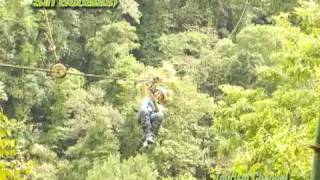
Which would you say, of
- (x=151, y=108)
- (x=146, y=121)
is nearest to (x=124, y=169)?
(x=146, y=121)

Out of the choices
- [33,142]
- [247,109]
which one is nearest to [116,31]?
[33,142]

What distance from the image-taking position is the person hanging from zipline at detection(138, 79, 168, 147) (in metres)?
3.69

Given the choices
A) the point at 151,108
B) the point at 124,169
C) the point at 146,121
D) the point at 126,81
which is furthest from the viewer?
the point at 126,81

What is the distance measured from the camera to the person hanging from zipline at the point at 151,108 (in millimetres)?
3688

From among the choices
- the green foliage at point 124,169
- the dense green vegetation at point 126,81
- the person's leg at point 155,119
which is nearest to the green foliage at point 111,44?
the dense green vegetation at point 126,81

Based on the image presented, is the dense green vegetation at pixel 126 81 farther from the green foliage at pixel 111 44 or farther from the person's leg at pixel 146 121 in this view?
the person's leg at pixel 146 121

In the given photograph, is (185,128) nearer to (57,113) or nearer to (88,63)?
(57,113)

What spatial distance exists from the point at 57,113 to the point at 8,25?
106 inches

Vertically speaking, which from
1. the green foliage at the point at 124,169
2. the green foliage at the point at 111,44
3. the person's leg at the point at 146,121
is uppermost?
the person's leg at the point at 146,121

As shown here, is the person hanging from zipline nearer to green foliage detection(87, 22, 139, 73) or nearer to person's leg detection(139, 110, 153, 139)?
person's leg detection(139, 110, 153, 139)

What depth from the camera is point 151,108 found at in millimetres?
3957

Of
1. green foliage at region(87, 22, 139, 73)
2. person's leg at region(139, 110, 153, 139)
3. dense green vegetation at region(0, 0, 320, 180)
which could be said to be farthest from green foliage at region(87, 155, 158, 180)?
person's leg at region(139, 110, 153, 139)

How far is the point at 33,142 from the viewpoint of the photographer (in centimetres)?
1623

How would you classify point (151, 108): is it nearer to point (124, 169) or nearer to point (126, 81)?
point (124, 169)
